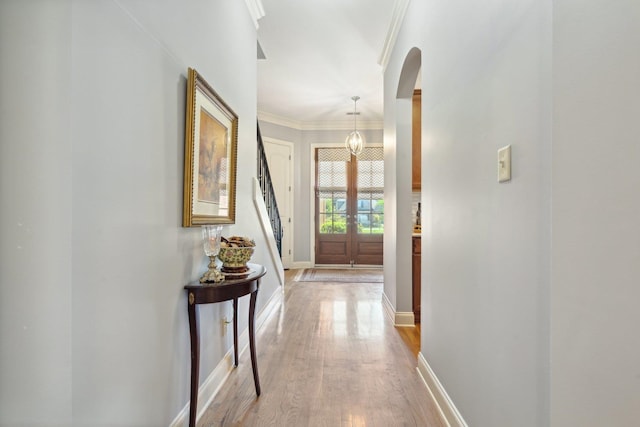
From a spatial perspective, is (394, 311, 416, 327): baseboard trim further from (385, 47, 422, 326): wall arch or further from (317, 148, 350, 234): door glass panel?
(317, 148, 350, 234): door glass panel

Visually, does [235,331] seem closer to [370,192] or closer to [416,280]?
[416,280]

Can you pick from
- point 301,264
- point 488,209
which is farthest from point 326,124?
point 488,209

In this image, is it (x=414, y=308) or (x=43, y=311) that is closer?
(x=43, y=311)

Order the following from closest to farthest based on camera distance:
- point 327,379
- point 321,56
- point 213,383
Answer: point 213,383
point 327,379
point 321,56

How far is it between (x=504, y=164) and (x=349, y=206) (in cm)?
549

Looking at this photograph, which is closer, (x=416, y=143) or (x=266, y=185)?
(x=416, y=143)

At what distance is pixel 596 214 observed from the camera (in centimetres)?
84

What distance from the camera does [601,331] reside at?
0.84m

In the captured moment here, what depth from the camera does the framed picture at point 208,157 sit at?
1.57 m

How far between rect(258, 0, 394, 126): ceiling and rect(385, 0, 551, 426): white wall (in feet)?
3.97

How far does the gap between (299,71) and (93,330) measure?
407 cm

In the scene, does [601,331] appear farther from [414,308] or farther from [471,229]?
[414,308]

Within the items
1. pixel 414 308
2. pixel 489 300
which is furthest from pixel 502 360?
pixel 414 308

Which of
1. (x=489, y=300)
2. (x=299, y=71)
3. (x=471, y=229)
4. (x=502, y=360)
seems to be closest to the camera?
(x=502, y=360)
